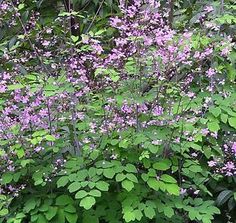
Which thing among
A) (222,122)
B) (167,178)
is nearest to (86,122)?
(167,178)

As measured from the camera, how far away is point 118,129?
2508mm

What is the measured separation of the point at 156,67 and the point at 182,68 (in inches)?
10.7

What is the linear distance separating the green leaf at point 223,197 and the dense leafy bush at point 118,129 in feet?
0.83

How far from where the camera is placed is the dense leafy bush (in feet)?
7.89

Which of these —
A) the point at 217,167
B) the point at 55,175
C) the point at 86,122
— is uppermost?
the point at 86,122

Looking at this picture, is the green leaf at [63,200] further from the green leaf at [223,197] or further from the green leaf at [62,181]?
the green leaf at [223,197]

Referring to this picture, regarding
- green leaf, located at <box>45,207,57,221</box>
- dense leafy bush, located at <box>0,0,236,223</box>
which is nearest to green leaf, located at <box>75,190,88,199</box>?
dense leafy bush, located at <box>0,0,236,223</box>

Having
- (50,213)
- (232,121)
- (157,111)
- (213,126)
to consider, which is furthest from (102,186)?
(232,121)

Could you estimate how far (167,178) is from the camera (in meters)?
2.45

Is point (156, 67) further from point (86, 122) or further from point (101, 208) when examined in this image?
point (101, 208)

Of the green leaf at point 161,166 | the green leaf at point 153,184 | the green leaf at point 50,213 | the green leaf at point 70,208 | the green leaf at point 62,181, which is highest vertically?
the green leaf at point 161,166

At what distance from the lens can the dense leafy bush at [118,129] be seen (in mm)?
2406

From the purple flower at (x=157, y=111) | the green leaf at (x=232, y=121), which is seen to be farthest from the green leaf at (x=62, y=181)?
the green leaf at (x=232, y=121)

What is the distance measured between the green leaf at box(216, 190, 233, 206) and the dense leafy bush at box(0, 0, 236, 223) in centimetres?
25
